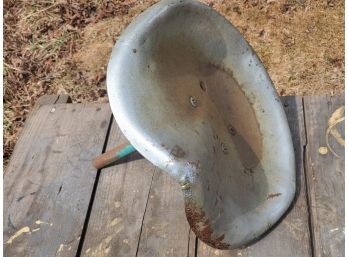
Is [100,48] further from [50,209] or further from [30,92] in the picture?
[50,209]

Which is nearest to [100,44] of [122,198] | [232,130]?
[122,198]

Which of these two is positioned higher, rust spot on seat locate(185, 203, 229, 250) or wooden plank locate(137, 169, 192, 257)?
→ rust spot on seat locate(185, 203, 229, 250)

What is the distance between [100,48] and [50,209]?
1908mm

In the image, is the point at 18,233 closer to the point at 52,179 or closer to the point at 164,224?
the point at 52,179

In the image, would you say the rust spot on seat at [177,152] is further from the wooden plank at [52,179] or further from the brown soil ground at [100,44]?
the brown soil ground at [100,44]

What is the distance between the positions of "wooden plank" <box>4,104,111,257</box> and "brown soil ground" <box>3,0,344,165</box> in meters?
0.90

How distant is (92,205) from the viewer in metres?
2.11

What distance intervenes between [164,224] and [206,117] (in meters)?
0.47

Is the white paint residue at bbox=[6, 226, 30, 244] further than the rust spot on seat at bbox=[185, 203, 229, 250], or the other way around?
the white paint residue at bbox=[6, 226, 30, 244]

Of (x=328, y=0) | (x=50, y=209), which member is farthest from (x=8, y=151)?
(x=328, y=0)

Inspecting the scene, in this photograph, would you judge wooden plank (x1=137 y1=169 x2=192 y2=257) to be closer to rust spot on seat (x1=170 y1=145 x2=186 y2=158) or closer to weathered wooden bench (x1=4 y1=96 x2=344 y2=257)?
weathered wooden bench (x1=4 y1=96 x2=344 y2=257)

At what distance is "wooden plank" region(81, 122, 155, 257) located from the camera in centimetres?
195

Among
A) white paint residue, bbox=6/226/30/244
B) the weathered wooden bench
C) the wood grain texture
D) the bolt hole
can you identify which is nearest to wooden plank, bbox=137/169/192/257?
the weathered wooden bench

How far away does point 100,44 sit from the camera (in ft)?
12.6
